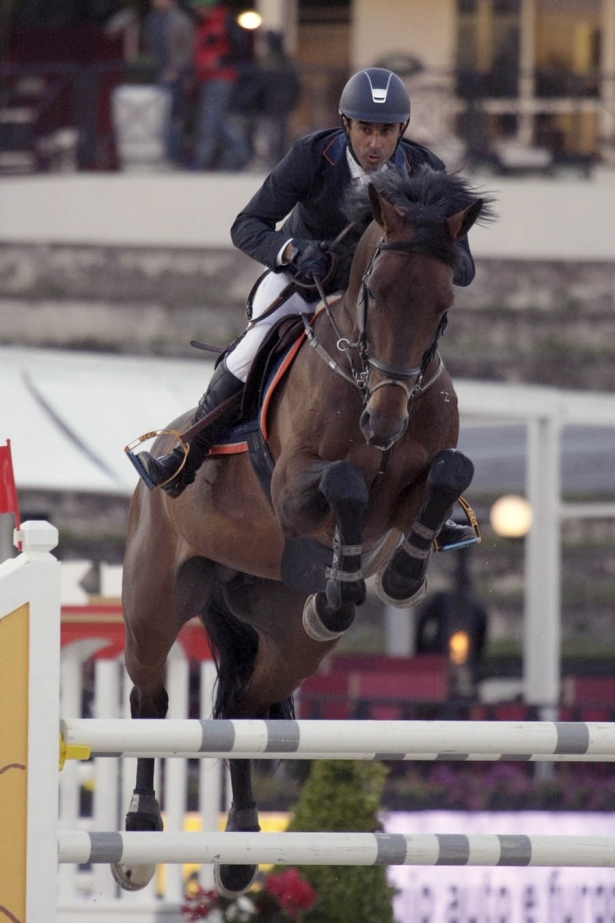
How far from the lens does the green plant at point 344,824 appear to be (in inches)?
249

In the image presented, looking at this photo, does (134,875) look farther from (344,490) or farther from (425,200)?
(425,200)

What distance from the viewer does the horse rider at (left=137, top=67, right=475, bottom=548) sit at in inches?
192

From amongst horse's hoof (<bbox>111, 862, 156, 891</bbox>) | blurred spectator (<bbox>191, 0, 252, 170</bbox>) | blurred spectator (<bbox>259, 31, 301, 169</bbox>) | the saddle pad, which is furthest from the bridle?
blurred spectator (<bbox>259, 31, 301, 169</bbox>)

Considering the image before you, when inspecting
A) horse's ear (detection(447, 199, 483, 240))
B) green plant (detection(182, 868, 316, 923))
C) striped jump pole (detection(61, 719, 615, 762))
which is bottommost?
green plant (detection(182, 868, 316, 923))

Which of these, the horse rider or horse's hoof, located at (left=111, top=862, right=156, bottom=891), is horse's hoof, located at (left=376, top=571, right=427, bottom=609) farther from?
horse's hoof, located at (left=111, top=862, right=156, bottom=891)

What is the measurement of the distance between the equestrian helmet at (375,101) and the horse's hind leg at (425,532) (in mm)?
957

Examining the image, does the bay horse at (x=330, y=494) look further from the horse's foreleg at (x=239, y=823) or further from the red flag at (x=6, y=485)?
the red flag at (x=6, y=485)

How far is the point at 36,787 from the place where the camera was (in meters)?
3.71

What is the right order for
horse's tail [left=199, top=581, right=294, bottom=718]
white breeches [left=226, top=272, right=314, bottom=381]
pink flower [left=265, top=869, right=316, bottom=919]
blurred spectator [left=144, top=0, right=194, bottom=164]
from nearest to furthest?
white breeches [left=226, top=272, right=314, bottom=381], horse's tail [left=199, top=581, right=294, bottom=718], pink flower [left=265, top=869, right=316, bottom=919], blurred spectator [left=144, top=0, right=194, bottom=164]

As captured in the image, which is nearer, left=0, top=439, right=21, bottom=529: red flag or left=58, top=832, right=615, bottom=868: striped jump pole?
left=58, top=832, right=615, bottom=868: striped jump pole

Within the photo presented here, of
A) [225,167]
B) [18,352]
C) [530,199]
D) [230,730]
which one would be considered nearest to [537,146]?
[530,199]

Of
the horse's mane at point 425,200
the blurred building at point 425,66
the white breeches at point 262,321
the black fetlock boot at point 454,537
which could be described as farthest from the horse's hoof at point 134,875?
the blurred building at point 425,66

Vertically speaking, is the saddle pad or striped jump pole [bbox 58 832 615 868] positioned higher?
the saddle pad

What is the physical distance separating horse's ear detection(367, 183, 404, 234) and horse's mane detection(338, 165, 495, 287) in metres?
0.03
